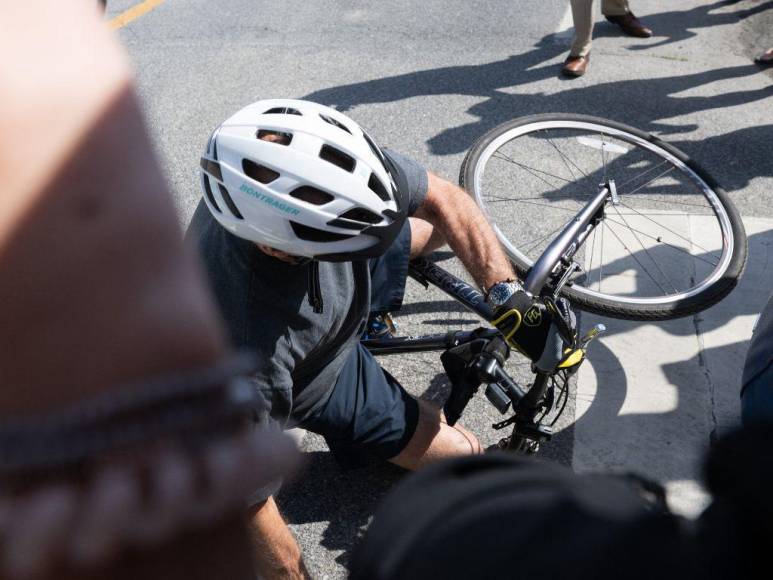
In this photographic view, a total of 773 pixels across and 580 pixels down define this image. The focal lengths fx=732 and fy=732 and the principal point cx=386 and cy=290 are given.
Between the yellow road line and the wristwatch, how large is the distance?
5651 mm

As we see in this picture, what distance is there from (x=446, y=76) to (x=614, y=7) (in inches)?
67.1

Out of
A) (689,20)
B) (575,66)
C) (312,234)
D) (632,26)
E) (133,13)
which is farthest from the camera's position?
(133,13)

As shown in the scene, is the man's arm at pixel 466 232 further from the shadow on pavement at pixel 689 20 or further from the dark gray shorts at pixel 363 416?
the shadow on pavement at pixel 689 20

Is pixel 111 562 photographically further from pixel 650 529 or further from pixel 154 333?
pixel 650 529

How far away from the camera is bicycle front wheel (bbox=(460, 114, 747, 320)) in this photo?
360cm

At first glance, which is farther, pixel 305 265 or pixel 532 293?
pixel 532 293

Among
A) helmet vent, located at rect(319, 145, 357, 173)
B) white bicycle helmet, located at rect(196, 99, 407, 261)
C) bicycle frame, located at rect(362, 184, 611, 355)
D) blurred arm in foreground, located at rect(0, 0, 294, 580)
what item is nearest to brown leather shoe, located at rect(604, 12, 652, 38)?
bicycle frame, located at rect(362, 184, 611, 355)

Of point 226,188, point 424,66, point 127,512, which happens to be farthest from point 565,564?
point 424,66

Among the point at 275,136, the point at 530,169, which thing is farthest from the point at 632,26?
the point at 275,136

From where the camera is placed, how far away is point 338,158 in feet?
8.09

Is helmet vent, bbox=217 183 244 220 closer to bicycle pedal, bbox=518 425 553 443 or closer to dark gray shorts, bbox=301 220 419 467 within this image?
dark gray shorts, bbox=301 220 419 467

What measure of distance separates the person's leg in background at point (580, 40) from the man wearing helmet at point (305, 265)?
137 inches

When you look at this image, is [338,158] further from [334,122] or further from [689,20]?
[689,20]

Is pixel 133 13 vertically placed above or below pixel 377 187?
below
